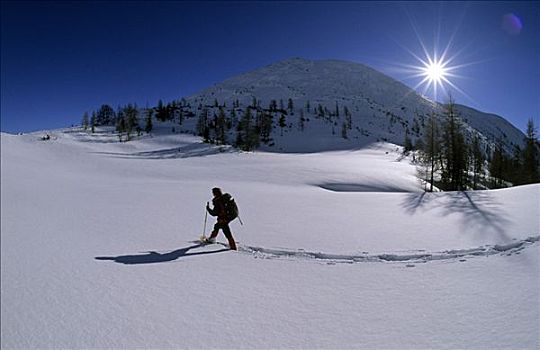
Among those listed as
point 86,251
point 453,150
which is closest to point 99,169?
point 86,251

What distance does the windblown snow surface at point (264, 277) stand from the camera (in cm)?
432

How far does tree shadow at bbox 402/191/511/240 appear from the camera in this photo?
10.9 meters

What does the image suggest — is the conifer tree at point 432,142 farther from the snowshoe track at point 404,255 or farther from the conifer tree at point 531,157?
the snowshoe track at point 404,255

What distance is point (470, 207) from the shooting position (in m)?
14.9

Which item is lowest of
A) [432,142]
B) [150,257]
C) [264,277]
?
[264,277]

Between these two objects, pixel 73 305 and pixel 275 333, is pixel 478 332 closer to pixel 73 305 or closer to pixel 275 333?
pixel 275 333

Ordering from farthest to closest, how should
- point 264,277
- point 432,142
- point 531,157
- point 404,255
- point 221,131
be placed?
point 221,131, point 531,157, point 432,142, point 404,255, point 264,277

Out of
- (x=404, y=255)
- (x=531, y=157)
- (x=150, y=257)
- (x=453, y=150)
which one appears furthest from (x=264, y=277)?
(x=531, y=157)

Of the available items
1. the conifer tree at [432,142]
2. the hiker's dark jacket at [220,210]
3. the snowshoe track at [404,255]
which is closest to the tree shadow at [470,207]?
the snowshoe track at [404,255]

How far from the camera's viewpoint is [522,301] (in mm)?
5129

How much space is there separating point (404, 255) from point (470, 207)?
9.31m

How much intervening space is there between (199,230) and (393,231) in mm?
6904

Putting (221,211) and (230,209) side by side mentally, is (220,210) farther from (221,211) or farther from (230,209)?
(230,209)

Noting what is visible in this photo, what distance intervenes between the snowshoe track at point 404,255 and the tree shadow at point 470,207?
3.79 feet
